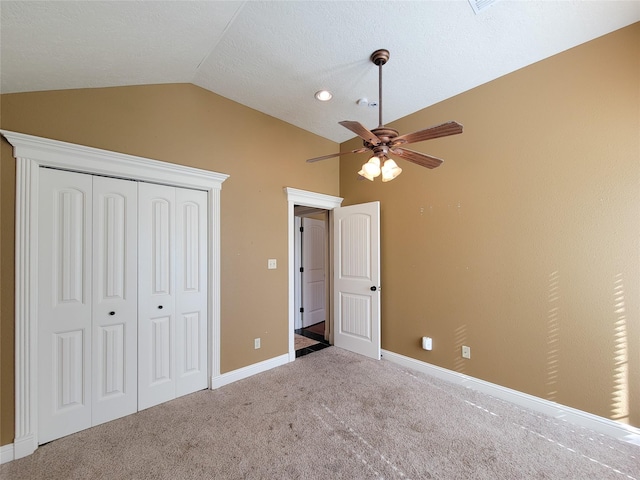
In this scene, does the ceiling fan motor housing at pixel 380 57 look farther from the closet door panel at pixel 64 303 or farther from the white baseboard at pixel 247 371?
the white baseboard at pixel 247 371

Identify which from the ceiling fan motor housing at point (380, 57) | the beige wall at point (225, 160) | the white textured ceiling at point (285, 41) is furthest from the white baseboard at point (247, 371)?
the ceiling fan motor housing at point (380, 57)

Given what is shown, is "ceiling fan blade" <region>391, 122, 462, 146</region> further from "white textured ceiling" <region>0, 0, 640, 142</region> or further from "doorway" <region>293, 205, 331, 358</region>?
"doorway" <region>293, 205, 331, 358</region>

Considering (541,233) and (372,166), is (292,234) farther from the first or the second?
(541,233)

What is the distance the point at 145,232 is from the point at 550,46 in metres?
3.77

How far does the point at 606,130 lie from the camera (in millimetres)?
2010

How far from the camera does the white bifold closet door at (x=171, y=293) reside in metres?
2.32

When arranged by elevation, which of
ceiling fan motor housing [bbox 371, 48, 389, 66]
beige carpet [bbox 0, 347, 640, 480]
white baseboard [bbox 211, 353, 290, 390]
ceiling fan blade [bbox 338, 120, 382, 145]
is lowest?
beige carpet [bbox 0, 347, 640, 480]

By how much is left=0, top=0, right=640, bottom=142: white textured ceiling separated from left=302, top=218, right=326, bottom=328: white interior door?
8.91 feet

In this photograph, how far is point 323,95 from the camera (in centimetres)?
270

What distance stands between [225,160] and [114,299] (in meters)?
1.64

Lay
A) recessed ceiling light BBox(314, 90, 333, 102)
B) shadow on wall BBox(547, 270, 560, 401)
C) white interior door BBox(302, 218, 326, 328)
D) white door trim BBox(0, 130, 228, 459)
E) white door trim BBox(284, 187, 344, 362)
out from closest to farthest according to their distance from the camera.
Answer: white door trim BBox(0, 130, 228, 459) → shadow on wall BBox(547, 270, 560, 401) → recessed ceiling light BBox(314, 90, 333, 102) → white door trim BBox(284, 187, 344, 362) → white interior door BBox(302, 218, 326, 328)

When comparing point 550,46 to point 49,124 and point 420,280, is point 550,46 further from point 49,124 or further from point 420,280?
point 49,124

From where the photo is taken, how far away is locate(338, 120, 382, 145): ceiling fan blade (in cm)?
154

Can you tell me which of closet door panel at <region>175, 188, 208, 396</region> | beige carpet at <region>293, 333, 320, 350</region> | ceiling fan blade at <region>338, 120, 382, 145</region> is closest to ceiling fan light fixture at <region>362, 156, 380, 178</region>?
ceiling fan blade at <region>338, 120, 382, 145</region>
